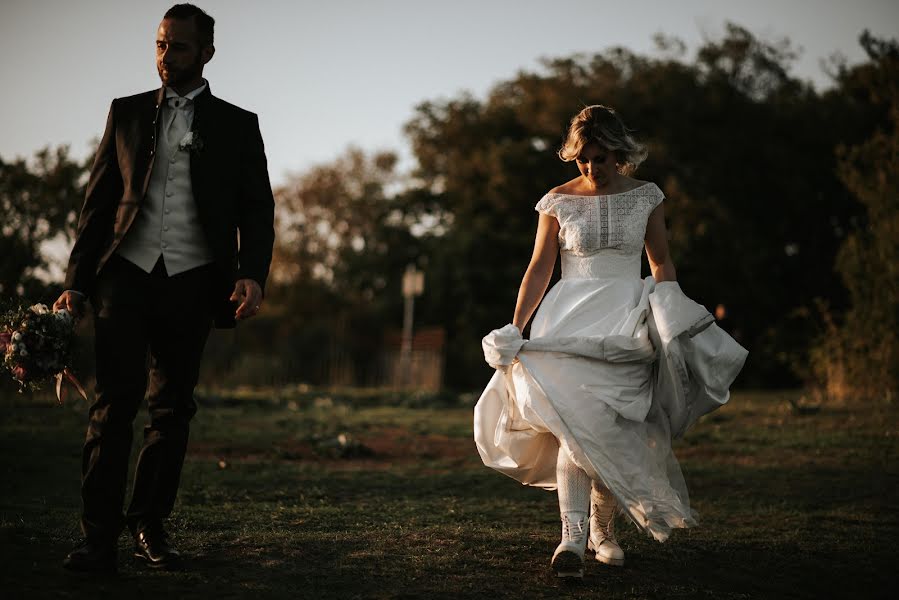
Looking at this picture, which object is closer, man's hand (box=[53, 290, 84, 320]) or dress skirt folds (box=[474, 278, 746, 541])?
man's hand (box=[53, 290, 84, 320])

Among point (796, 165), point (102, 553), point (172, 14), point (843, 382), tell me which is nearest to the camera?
point (102, 553)

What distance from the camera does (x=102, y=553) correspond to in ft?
12.9

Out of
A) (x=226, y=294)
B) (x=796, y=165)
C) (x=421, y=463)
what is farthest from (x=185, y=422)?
(x=796, y=165)

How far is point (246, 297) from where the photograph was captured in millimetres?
4172

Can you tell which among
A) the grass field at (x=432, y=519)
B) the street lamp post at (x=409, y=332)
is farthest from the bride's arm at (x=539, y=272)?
the street lamp post at (x=409, y=332)

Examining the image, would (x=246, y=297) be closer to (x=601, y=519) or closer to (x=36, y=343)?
(x=36, y=343)

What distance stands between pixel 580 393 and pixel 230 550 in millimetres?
1751

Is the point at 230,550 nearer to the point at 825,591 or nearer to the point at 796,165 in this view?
the point at 825,591

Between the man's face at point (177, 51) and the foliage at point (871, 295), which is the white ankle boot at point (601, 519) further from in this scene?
the foliage at point (871, 295)

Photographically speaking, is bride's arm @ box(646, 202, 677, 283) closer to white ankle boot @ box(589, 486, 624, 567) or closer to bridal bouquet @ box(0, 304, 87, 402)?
white ankle boot @ box(589, 486, 624, 567)

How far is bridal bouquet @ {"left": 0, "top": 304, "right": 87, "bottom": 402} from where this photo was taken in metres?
4.12

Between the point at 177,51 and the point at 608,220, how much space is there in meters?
2.13

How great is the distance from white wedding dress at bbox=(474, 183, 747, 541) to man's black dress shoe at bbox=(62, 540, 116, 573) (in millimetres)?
1756

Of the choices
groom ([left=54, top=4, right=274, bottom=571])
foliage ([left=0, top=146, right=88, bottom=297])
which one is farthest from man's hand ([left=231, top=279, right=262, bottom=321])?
foliage ([left=0, top=146, right=88, bottom=297])
